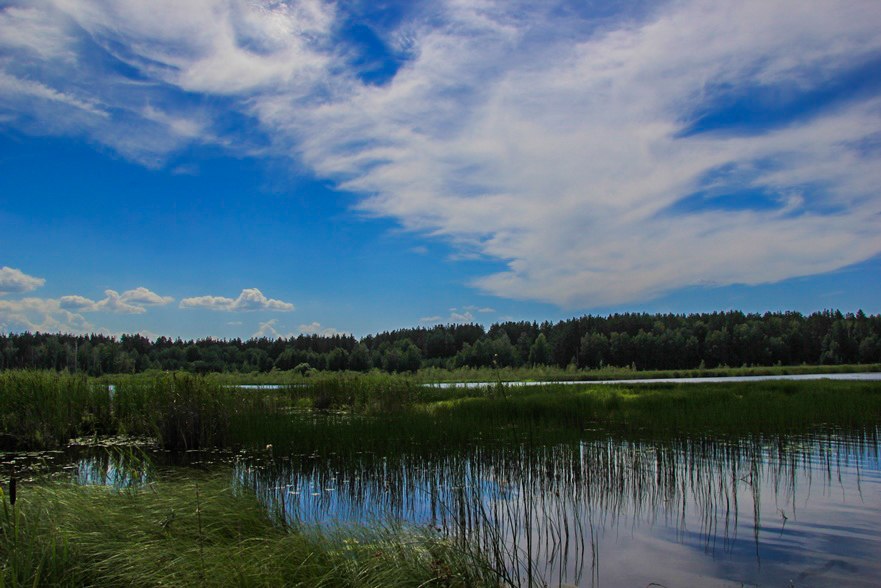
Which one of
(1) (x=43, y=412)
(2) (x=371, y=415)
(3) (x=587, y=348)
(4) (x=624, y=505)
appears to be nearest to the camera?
(4) (x=624, y=505)

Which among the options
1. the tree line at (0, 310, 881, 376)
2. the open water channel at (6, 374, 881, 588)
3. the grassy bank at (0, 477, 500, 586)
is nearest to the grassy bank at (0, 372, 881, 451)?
the open water channel at (6, 374, 881, 588)

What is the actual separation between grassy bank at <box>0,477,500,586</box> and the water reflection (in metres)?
0.61

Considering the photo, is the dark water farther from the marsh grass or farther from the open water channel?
the marsh grass

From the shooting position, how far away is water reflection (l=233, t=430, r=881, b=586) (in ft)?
21.8

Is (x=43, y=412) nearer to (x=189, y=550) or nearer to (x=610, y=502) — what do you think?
(x=189, y=550)

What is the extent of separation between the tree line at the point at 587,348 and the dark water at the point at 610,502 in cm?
7222

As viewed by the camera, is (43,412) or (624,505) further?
(43,412)

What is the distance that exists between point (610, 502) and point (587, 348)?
93298mm

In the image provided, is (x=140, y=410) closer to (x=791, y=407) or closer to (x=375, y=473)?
(x=375, y=473)

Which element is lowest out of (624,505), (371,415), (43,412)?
(624,505)

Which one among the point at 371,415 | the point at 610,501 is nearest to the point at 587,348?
the point at 371,415

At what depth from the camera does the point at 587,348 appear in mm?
99500

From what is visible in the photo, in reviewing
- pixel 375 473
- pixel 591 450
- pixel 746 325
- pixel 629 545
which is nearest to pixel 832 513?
pixel 629 545

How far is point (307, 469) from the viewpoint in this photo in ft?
38.3
